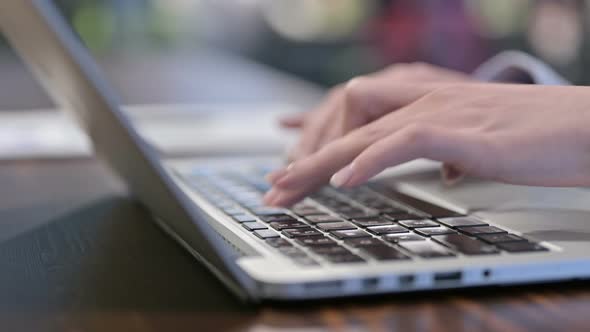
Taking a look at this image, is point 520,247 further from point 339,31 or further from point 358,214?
point 339,31

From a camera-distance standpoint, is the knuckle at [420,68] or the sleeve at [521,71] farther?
the knuckle at [420,68]

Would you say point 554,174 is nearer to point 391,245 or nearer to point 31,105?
point 391,245

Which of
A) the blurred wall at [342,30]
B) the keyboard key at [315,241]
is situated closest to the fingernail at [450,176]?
the keyboard key at [315,241]

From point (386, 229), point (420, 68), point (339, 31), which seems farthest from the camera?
point (339, 31)

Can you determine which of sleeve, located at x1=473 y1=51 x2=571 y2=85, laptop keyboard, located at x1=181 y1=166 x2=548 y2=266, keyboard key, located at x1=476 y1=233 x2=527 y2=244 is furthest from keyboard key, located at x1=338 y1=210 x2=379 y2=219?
sleeve, located at x1=473 y1=51 x2=571 y2=85

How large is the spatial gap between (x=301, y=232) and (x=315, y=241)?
0.03 meters

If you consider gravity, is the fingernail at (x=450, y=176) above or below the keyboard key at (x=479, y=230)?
below

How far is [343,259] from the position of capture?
44 centimetres

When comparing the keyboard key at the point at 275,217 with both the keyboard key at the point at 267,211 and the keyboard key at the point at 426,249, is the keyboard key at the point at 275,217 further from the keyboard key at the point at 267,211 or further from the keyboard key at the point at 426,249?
the keyboard key at the point at 426,249

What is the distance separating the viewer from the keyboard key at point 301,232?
Result: 52 cm

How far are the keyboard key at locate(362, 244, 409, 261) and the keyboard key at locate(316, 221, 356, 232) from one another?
6 cm

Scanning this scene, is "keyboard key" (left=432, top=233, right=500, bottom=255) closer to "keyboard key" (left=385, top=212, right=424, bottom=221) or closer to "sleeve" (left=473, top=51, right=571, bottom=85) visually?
"keyboard key" (left=385, top=212, right=424, bottom=221)

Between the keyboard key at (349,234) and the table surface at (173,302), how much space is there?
0.08 m

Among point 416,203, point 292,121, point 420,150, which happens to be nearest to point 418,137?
point 420,150
